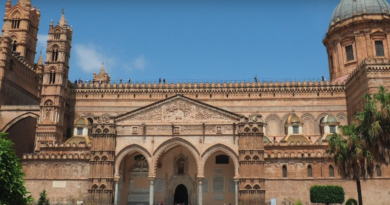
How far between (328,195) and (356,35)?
24.1 metres

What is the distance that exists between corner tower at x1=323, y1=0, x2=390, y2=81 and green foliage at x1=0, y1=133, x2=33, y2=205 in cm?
3682

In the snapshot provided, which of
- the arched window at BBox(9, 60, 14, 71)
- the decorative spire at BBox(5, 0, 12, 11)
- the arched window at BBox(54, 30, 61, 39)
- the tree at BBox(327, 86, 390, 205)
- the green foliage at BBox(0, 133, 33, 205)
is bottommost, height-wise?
the green foliage at BBox(0, 133, 33, 205)

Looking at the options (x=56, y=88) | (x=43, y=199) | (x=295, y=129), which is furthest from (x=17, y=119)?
(x=295, y=129)

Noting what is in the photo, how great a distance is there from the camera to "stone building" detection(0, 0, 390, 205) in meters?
31.2

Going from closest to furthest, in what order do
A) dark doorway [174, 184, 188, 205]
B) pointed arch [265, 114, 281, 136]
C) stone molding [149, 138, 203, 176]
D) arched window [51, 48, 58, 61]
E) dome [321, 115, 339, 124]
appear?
1. stone molding [149, 138, 203, 176]
2. dark doorway [174, 184, 188, 205]
3. dome [321, 115, 339, 124]
4. pointed arch [265, 114, 281, 136]
5. arched window [51, 48, 58, 61]

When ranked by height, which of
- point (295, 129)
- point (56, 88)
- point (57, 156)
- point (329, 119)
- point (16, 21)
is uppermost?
point (16, 21)

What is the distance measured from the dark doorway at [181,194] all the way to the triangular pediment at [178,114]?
6.64 meters

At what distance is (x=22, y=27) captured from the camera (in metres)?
52.8

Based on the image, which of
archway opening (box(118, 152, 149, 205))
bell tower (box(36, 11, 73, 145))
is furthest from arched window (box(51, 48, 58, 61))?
archway opening (box(118, 152, 149, 205))

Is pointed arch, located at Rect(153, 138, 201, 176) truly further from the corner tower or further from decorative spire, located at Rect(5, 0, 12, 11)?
decorative spire, located at Rect(5, 0, 12, 11)

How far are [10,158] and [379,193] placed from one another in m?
26.9

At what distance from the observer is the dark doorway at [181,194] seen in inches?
1358

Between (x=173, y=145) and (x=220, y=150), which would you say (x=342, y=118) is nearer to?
(x=220, y=150)

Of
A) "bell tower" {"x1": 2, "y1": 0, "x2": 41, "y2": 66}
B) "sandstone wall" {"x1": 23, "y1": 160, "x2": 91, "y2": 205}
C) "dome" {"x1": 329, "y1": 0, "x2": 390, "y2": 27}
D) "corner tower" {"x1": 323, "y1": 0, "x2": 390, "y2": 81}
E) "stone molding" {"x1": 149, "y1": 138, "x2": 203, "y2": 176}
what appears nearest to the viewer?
"stone molding" {"x1": 149, "y1": 138, "x2": 203, "y2": 176}
